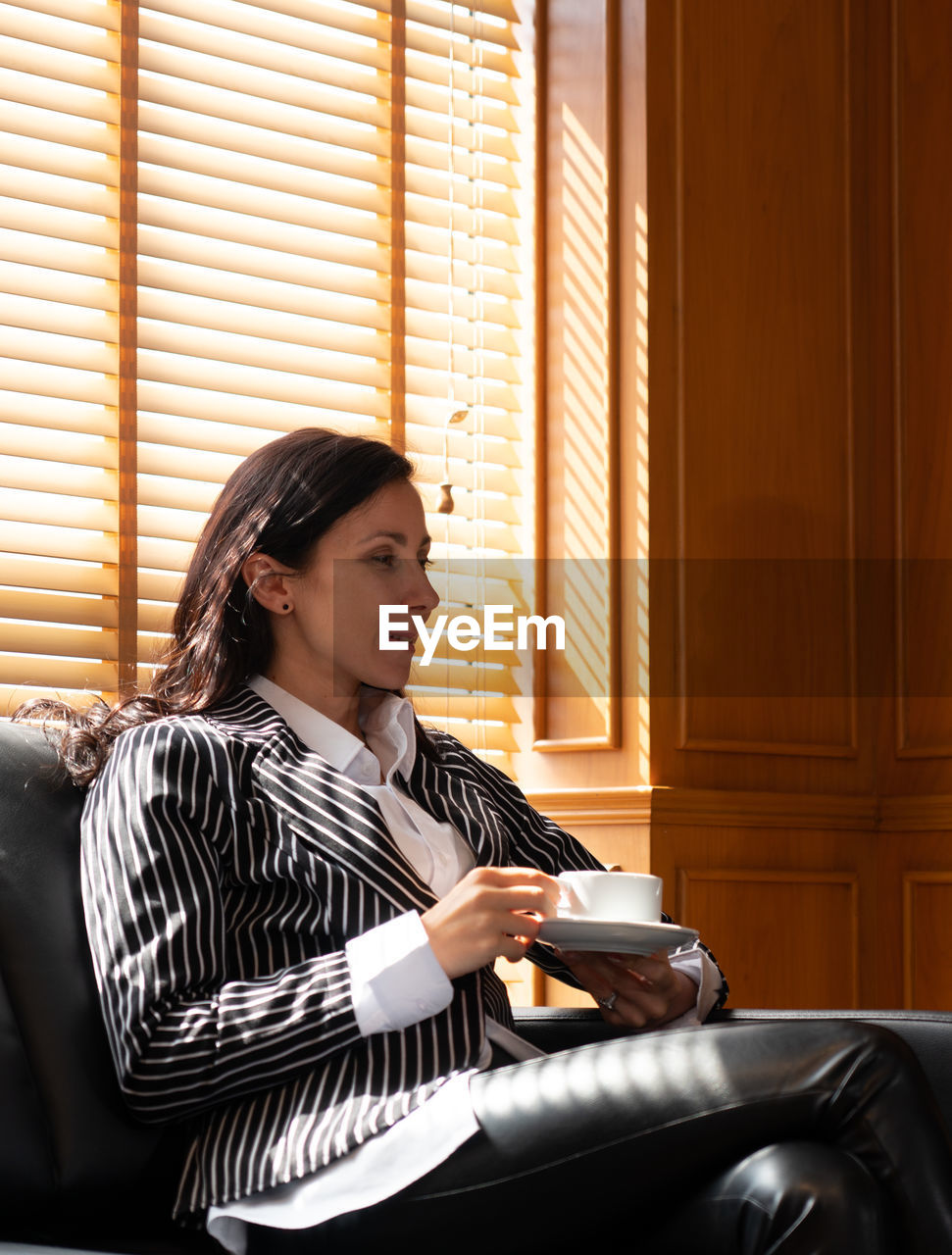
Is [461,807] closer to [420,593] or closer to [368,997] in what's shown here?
[420,593]

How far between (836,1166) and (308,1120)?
1.42 ft

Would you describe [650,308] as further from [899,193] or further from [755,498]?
[899,193]

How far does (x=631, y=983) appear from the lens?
153cm

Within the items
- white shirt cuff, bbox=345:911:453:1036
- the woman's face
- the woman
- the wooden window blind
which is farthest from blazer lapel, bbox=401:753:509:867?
the wooden window blind

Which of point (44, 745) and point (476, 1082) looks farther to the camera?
point (44, 745)

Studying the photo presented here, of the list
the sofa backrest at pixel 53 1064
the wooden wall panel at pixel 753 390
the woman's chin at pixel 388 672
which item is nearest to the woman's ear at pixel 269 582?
the woman's chin at pixel 388 672

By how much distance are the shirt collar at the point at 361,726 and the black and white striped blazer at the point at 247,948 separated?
0.05 meters

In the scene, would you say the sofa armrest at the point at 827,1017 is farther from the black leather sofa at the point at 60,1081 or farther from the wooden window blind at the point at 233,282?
the wooden window blind at the point at 233,282

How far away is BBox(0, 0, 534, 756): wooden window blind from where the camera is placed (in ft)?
6.81

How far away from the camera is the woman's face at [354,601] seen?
157 cm

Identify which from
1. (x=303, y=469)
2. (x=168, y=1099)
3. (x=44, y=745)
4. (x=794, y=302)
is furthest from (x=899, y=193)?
(x=168, y=1099)

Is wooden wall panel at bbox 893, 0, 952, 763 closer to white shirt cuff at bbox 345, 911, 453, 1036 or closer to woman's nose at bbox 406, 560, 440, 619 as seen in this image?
woman's nose at bbox 406, 560, 440, 619

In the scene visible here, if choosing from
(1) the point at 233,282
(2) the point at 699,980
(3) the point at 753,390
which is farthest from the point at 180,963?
(3) the point at 753,390

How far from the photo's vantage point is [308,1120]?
47.7 inches
